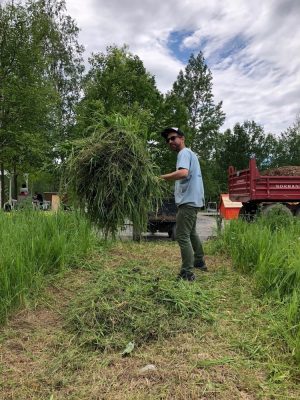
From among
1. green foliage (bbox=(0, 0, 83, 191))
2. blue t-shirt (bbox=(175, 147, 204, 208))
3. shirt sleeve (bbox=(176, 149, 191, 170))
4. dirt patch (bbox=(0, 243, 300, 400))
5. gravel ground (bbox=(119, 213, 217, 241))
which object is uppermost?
green foliage (bbox=(0, 0, 83, 191))

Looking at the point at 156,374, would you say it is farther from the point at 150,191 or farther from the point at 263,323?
the point at 150,191

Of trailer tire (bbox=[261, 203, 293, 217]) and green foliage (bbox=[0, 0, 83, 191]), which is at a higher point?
green foliage (bbox=[0, 0, 83, 191])

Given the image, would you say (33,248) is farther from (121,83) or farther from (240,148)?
(240,148)

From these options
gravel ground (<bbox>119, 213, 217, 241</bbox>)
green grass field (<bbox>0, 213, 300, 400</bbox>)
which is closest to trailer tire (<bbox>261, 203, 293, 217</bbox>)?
gravel ground (<bbox>119, 213, 217, 241</bbox>)

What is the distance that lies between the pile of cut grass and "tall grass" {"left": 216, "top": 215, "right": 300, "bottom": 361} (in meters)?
0.63

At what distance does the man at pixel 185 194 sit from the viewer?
14.5 feet

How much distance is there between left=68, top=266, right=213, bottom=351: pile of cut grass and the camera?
117 inches

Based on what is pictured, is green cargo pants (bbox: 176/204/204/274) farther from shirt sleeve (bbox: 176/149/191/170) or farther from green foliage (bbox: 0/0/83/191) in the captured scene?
green foliage (bbox: 0/0/83/191)

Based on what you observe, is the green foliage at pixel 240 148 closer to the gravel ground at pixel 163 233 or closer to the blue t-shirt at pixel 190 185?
the gravel ground at pixel 163 233

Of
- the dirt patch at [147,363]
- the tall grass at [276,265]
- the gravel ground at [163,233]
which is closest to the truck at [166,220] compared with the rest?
the gravel ground at [163,233]

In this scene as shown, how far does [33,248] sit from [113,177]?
1114 millimetres

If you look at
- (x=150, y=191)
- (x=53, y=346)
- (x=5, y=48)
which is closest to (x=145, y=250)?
(x=150, y=191)

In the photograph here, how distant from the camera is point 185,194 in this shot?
15.0 feet

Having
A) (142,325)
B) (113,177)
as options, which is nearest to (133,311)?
(142,325)
